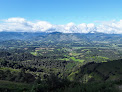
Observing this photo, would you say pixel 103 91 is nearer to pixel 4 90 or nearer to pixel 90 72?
pixel 4 90

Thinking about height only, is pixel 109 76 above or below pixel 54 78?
below

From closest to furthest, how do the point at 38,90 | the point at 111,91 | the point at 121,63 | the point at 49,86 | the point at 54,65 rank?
1. the point at 111,91
2. the point at 38,90
3. the point at 49,86
4. the point at 121,63
5. the point at 54,65

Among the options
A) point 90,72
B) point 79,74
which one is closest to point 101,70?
point 90,72

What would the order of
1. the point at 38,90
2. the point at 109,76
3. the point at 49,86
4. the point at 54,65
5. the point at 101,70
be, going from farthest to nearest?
the point at 54,65, the point at 101,70, the point at 109,76, the point at 49,86, the point at 38,90

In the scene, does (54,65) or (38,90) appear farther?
(54,65)

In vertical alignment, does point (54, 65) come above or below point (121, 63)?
below

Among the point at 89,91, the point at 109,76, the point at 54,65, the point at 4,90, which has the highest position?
the point at 89,91

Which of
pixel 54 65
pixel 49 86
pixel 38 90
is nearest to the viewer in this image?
pixel 38 90

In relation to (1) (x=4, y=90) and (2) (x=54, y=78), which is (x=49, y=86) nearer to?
(2) (x=54, y=78)

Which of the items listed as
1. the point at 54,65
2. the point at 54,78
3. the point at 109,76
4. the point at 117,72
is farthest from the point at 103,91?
the point at 54,65
